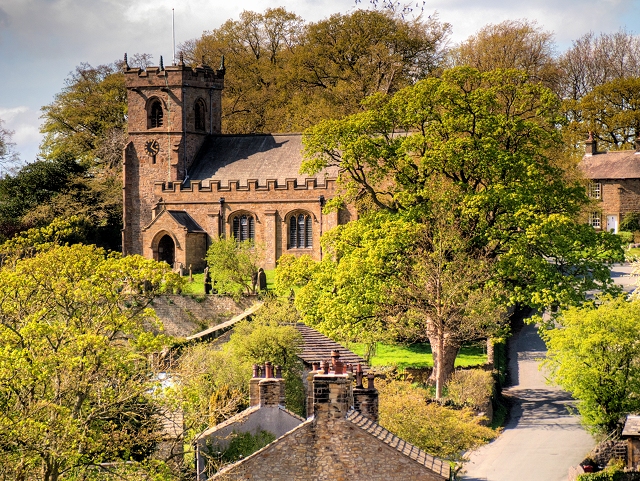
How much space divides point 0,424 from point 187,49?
7454 cm

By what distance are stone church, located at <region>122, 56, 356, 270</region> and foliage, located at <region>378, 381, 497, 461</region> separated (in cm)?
3396

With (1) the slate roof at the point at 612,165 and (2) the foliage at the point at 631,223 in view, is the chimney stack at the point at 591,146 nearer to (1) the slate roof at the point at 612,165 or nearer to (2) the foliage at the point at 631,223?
(1) the slate roof at the point at 612,165

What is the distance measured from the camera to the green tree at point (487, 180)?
4088 cm

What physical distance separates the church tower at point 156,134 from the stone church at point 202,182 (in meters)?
0.06

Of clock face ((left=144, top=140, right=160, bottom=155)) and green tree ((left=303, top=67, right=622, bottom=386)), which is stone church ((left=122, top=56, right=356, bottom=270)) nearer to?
clock face ((left=144, top=140, right=160, bottom=155))

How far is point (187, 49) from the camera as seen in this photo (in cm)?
9369

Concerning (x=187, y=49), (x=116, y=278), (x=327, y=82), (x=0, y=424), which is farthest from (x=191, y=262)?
(x=0, y=424)

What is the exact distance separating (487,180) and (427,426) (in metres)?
15.6

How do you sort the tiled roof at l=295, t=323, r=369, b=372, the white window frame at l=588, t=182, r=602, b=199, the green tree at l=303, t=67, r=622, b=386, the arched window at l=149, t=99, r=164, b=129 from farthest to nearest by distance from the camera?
the white window frame at l=588, t=182, r=602, b=199, the arched window at l=149, t=99, r=164, b=129, the green tree at l=303, t=67, r=622, b=386, the tiled roof at l=295, t=323, r=369, b=372

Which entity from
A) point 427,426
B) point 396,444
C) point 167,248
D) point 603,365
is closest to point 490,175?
point 603,365

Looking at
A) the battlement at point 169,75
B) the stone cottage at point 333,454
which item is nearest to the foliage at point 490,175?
the stone cottage at point 333,454

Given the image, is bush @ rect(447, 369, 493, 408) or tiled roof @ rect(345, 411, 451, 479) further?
bush @ rect(447, 369, 493, 408)

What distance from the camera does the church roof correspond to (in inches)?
2672

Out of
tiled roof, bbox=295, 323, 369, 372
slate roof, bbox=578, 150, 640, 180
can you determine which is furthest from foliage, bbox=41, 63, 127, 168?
tiled roof, bbox=295, 323, 369, 372
